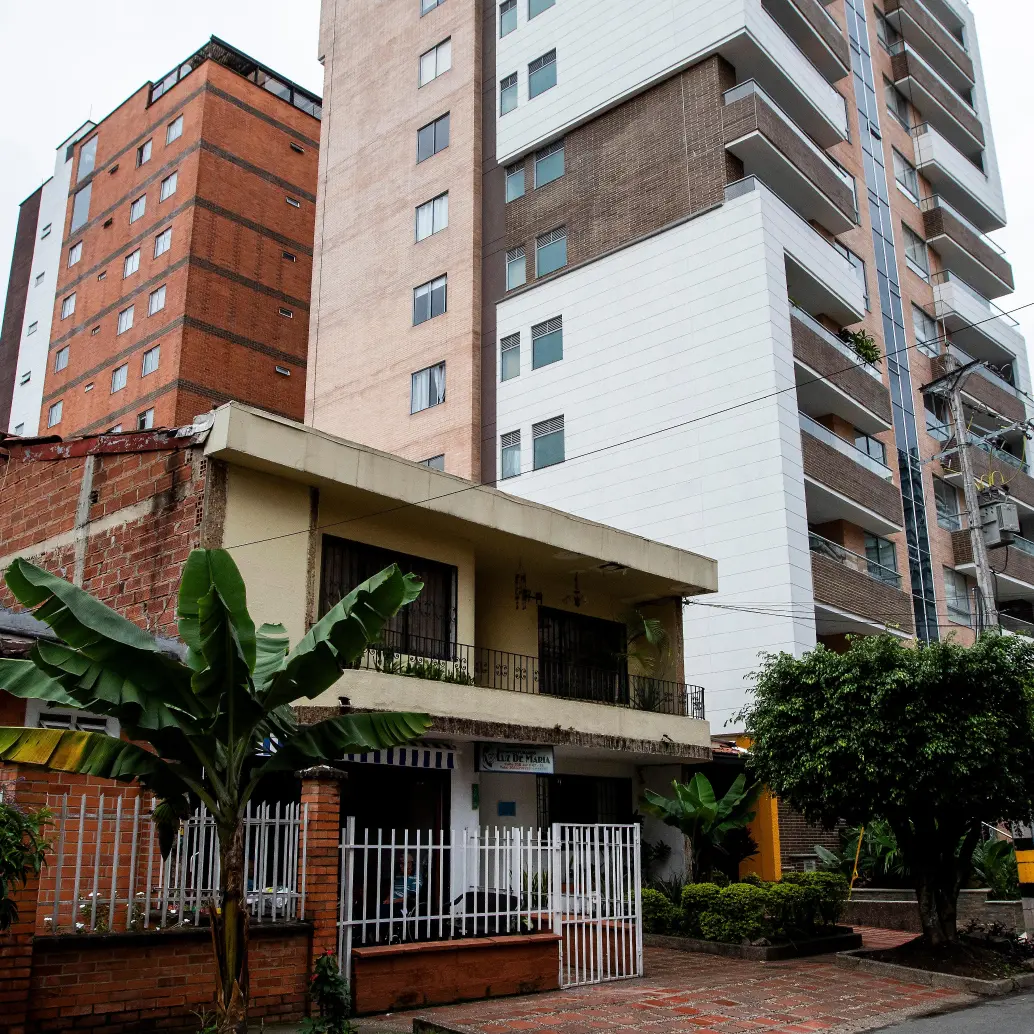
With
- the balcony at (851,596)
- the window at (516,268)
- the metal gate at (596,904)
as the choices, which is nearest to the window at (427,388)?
the window at (516,268)

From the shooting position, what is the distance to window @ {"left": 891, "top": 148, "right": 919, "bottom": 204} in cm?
3934

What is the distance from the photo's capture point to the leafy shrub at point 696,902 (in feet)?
56.2

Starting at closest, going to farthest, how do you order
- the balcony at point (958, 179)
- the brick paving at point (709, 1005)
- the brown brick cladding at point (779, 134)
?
the brick paving at point (709, 1005) < the brown brick cladding at point (779, 134) < the balcony at point (958, 179)

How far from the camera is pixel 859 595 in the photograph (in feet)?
91.1

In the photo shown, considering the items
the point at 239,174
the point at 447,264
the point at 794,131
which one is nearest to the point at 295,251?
the point at 239,174

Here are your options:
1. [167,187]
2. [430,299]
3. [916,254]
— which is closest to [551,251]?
[430,299]

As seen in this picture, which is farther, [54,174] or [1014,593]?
[54,174]

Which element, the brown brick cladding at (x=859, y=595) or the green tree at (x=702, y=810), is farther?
the brown brick cladding at (x=859, y=595)

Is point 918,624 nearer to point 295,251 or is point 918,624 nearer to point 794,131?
point 794,131

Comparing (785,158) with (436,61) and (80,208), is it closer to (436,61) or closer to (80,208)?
(436,61)

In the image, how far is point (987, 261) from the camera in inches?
1658

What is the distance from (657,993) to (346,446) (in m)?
8.27

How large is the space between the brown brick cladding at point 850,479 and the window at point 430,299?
12.6 metres

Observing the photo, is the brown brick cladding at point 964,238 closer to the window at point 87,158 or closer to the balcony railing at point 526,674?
the balcony railing at point 526,674
